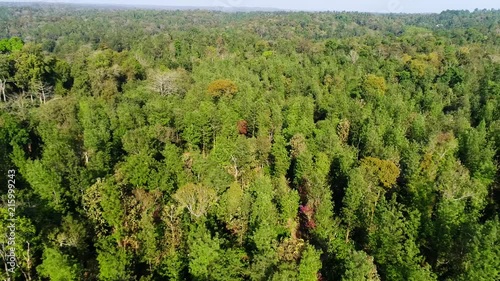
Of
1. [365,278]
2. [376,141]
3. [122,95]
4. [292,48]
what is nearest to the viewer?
[365,278]

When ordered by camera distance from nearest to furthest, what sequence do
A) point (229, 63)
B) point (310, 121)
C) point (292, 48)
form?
point (310, 121) < point (229, 63) < point (292, 48)

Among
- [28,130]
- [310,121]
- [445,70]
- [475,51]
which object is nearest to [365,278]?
[310,121]

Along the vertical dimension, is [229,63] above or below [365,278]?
above

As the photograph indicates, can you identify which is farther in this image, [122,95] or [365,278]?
[122,95]

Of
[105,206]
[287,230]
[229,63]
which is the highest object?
[229,63]

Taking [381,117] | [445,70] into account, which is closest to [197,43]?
[445,70]

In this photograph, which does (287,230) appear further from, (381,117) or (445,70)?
(445,70)
